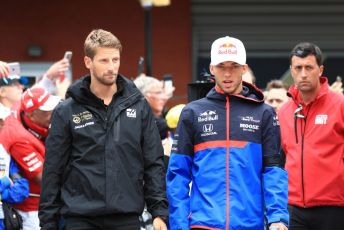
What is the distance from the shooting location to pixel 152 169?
247 inches

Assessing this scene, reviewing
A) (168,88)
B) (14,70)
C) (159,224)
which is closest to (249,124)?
(159,224)

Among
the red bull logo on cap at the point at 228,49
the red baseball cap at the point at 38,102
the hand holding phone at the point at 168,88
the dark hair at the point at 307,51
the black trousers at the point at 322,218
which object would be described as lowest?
the black trousers at the point at 322,218

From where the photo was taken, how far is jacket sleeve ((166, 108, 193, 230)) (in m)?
5.95

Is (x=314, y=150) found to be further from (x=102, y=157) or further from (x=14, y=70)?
(x=14, y=70)

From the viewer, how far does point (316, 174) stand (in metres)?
7.44

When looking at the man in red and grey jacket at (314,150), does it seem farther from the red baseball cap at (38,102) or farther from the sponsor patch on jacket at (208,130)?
the red baseball cap at (38,102)

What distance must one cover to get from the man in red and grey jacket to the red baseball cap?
79.5 inches

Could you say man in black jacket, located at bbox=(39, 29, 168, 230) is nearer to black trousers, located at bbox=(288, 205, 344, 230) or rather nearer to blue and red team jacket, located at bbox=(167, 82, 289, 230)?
blue and red team jacket, located at bbox=(167, 82, 289, 230)

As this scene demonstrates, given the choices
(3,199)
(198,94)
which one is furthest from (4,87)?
(198,94)

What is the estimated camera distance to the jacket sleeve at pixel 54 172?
6.16 m

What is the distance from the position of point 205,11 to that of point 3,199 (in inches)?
393

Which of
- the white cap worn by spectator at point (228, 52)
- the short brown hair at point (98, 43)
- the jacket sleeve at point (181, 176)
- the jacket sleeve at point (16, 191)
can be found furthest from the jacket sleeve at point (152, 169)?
the jacket sleeve at point (16, 191)

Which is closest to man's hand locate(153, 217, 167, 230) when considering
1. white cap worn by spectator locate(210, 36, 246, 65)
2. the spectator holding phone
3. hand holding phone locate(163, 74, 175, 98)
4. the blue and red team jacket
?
the blue and red team jacket

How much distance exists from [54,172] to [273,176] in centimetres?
148
